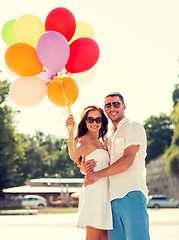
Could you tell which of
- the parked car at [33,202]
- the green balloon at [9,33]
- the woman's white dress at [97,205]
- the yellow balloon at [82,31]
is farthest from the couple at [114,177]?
Answer: the parked car at [33,202]

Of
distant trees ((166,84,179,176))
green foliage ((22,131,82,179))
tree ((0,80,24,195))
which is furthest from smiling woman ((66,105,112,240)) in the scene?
green foliage ((22,131,82,179))

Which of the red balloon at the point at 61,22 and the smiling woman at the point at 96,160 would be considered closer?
the smiling woman at the point at 96,160

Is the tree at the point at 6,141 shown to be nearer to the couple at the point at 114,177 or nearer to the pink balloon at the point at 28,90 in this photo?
the pink balloon at the point at 28,90

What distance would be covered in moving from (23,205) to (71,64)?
33.0 meters

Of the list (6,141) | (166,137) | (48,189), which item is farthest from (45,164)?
(6,141)

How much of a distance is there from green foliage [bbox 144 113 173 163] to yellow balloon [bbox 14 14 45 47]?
4427 centimetres

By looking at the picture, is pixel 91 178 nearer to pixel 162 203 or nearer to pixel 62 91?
pixel 62 91

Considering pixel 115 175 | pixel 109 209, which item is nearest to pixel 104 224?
pixel 109 209

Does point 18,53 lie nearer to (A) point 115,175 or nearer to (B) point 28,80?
(B) point 28,80

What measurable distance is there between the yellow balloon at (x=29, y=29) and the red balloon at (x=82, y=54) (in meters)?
0.53

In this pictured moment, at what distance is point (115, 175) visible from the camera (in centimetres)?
404

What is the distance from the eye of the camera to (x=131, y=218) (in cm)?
386

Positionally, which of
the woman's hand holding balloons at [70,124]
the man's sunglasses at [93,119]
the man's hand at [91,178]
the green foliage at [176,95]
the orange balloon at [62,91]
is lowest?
the man's hand at [91,178]

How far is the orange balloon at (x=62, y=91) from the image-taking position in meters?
5.03
